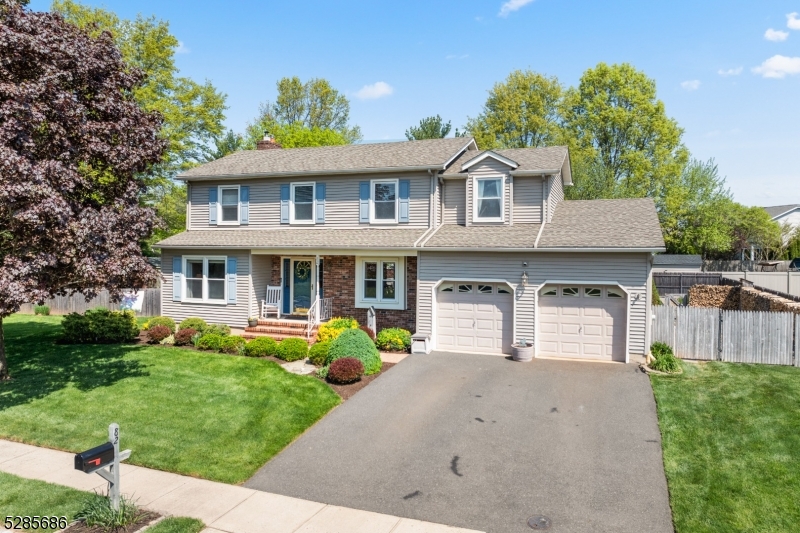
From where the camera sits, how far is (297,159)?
21.2m

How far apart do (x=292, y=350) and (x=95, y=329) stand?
690cm

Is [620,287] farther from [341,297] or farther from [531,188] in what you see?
[341,297]

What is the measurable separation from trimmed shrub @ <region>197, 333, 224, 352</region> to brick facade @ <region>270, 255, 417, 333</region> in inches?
172

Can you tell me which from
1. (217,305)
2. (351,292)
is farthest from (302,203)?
(217,305)

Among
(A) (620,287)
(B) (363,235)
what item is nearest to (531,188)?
(A) (620,287)

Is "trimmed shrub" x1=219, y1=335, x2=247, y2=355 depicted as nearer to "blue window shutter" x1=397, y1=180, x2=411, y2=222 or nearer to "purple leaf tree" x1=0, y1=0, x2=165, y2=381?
"purple leaf tree" x1=0, y1=0, x2=165, y2=381

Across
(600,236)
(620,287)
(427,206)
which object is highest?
(427,206)

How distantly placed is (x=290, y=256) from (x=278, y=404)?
30.6 ft

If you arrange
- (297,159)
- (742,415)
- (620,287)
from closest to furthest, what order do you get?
(742,415) → (620,287) → (297,159)

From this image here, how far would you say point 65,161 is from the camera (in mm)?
11070

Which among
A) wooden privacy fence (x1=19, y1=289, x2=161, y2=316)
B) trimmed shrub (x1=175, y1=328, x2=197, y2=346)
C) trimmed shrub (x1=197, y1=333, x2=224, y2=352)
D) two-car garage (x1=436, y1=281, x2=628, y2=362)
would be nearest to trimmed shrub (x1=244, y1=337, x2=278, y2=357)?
trimmed shrub (x1=197, y1=333, x2=224, y2=352)

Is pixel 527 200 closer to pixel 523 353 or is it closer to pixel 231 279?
pixel 523 353

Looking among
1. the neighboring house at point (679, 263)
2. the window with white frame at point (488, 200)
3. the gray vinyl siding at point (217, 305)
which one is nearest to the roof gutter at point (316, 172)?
the window with white frame at point (488, 200)

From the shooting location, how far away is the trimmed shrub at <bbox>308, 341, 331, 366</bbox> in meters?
14.9
